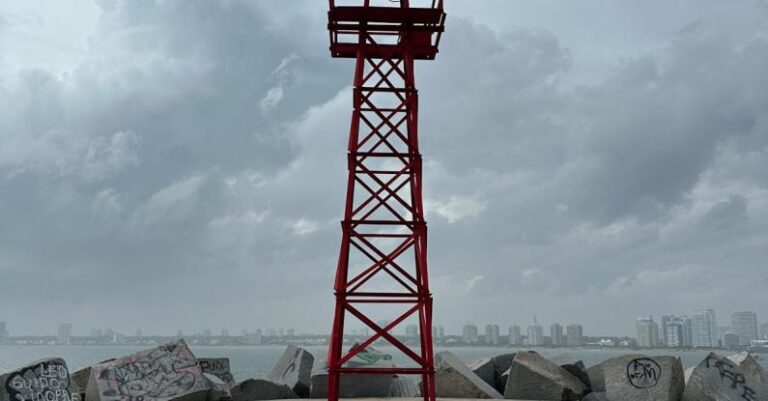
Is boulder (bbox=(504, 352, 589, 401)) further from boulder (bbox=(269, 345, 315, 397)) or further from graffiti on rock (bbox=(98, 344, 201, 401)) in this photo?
graffiti on rock (bbox=(98, 344, 201, 401))

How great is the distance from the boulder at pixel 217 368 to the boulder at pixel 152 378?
3.04 meters

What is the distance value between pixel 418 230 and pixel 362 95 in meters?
3.13

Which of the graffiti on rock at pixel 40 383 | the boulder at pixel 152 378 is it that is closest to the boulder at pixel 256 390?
the boulder at pixel 152 378

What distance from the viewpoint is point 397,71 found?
563 inches

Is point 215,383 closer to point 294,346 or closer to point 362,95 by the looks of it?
point 294,346

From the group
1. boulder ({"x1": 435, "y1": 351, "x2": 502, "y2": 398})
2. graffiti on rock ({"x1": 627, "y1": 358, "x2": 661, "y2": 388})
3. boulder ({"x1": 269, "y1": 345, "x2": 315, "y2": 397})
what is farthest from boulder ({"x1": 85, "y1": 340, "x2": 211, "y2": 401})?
graffiti on rock ({"x1": 627, "y1": 358, "x2": 661, "y2": 388})

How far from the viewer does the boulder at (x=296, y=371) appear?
63.9ft

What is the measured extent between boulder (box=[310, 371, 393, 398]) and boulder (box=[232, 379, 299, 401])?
0.96m

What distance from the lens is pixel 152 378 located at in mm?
15719

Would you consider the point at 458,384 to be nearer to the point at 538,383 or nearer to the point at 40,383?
the point at 538,383

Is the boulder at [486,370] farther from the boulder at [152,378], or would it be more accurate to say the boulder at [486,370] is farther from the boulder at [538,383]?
the boulder at [152,378]

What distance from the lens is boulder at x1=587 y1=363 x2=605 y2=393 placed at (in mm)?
19516

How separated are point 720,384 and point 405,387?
807 centimetres

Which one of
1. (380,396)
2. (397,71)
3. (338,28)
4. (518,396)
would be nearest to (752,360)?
(518,396)
